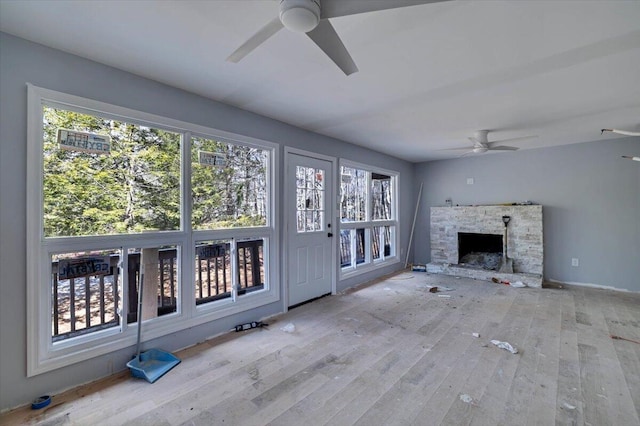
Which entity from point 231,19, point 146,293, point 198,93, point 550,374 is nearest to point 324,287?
point 146,293

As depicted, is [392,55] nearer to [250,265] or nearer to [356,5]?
[356,5]

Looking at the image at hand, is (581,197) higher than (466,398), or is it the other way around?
(581,197)

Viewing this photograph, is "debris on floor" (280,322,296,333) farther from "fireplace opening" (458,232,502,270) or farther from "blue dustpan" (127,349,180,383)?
"fireplace opening" (458,232,502,270)

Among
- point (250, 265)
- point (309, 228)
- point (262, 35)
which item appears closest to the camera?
point (262, 35)

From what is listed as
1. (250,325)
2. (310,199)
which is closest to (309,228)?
(310,199)

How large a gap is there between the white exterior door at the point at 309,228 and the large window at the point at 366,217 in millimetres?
446

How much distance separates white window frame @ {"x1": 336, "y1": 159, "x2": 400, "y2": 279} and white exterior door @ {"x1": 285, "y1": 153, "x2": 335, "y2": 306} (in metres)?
0.32

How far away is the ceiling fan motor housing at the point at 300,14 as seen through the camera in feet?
4.06

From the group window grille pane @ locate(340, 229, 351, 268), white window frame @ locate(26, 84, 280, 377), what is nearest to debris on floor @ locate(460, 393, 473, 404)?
white window frame @ locate(26, 84, 280, 377)

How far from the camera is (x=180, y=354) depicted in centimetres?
257

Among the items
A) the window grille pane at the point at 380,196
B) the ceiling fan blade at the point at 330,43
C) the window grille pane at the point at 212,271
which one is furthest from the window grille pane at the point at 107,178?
the window grille pane at the point at 380,196

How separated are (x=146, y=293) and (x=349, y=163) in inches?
133

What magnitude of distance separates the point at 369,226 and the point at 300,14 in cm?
426

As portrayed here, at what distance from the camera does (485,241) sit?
5.67 meters
